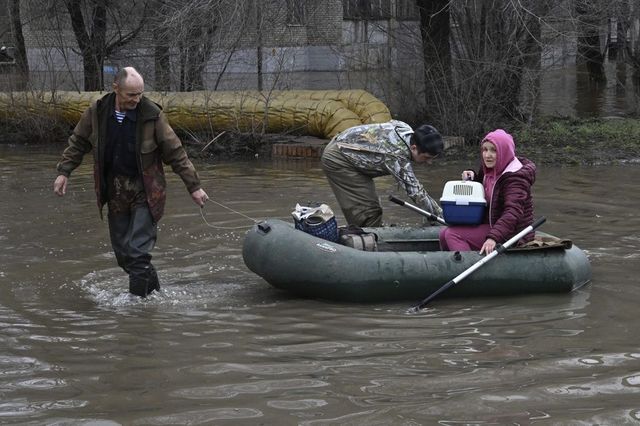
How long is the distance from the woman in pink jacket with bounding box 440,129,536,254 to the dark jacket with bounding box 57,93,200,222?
204 centimetres

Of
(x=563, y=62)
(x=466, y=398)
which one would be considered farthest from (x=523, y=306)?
(x=563, y=62)

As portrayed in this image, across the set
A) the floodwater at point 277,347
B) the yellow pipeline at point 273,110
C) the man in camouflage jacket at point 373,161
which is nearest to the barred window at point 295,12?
the yellow pipeline at point 273,110

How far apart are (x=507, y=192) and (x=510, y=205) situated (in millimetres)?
118

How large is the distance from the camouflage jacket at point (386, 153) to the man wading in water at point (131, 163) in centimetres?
160

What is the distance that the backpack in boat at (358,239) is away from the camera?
760 centimetres

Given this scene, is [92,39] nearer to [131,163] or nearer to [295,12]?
[295,12]

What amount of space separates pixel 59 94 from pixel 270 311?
470 inches

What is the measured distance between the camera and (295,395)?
5.11m

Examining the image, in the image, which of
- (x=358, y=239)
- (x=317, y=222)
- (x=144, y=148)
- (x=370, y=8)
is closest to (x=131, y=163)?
(x=144, y=148)

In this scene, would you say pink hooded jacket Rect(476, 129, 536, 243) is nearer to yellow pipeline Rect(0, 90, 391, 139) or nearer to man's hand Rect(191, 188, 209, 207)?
man's hand Rect(191, 188, 209, 207)

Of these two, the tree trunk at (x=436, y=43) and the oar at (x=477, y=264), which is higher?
the tree trunk at (x=436, y=43)

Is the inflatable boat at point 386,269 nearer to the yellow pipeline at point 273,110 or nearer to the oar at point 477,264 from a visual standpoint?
the oar at point 477,264

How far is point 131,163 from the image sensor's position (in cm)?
704

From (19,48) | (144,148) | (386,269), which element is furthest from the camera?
(19,48)
